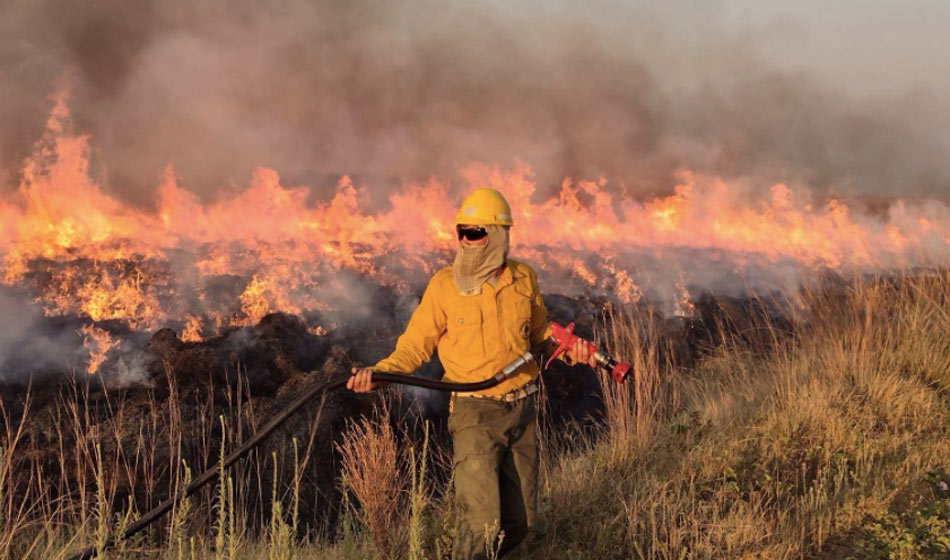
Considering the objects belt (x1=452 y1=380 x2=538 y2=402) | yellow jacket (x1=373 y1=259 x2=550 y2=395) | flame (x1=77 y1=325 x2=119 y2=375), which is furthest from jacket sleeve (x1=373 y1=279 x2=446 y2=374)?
flame (x1=77 y1=325 x2=119 y2=375)

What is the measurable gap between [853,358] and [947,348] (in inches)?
44.1

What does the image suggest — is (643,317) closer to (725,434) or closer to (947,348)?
(725,434)

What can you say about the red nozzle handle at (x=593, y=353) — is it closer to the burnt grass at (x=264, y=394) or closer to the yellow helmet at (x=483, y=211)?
the yellow helmet at (x=483, y=211)

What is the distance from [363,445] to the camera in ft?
14.2

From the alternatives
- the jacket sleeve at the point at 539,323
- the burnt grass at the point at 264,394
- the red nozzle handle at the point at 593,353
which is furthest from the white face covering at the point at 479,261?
the burnt grass at the point at 264,394

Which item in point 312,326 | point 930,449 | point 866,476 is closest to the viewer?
point 866,476

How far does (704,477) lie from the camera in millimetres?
4832

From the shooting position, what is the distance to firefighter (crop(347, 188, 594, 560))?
3342mm

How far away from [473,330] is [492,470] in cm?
75

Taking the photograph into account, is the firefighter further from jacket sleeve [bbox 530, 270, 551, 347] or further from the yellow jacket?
jacket sleeve [bbox 530, 270, 551, 347]

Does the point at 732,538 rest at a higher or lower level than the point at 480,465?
lower

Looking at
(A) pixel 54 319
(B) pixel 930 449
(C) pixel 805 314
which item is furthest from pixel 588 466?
(A) pixel 54 319

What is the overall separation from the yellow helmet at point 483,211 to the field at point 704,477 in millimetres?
1253

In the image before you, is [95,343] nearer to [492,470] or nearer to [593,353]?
[492,470]
